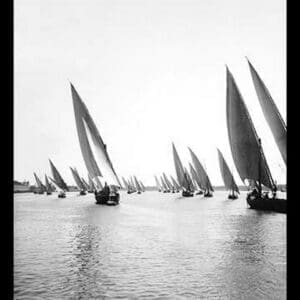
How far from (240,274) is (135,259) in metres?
5.57

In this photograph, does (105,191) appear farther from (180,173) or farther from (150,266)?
(180,173)

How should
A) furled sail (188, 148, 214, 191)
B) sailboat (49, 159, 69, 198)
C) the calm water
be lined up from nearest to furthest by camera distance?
1. the calm water
2. furled sail (188, 148, 214, 191)
3. sailboat (49, 159, 69, 198)

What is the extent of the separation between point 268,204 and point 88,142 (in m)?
25.1

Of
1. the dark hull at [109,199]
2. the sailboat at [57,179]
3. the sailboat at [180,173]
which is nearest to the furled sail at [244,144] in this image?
the dark hull at [109,199]

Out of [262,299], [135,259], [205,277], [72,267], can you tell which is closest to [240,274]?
[205,277]

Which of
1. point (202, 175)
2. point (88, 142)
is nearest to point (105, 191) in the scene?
point (88, 142)

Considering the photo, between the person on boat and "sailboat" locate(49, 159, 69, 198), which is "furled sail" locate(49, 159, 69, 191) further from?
the person on boat

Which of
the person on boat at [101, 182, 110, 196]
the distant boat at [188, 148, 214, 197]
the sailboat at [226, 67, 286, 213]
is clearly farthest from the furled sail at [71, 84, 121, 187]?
the distant boat at [188, 148, 214, 197]

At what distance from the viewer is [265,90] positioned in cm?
5109

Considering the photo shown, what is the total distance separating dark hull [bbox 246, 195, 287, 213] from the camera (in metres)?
53.1

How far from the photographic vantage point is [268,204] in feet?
185

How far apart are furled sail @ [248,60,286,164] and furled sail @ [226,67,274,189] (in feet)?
15.3

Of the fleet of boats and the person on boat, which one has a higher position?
the fleet of boats

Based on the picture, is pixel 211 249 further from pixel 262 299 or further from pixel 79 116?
pixel 79 116
